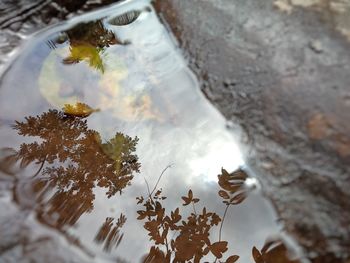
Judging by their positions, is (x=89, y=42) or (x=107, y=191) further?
(x=89, y=42)

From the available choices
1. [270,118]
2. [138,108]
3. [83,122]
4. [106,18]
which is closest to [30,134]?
[83,122]

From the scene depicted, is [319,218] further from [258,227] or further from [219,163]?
[219,163]

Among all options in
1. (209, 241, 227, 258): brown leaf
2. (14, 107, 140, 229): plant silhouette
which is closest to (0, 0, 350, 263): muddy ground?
(209, 241, 227, 258): brown leaf

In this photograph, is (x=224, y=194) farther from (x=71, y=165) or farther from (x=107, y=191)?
(x=71, y=165)

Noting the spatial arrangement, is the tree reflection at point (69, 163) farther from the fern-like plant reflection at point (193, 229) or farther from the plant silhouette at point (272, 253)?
the plant silhouette at point (272, 253)

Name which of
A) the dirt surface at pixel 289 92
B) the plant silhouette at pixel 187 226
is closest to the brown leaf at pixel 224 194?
the plant silhouette at pixel 187 226

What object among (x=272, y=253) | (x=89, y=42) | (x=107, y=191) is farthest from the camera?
(x=89, y=42)

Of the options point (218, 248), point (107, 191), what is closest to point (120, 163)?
point (107, 191)

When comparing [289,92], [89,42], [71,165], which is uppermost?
[89,42]
